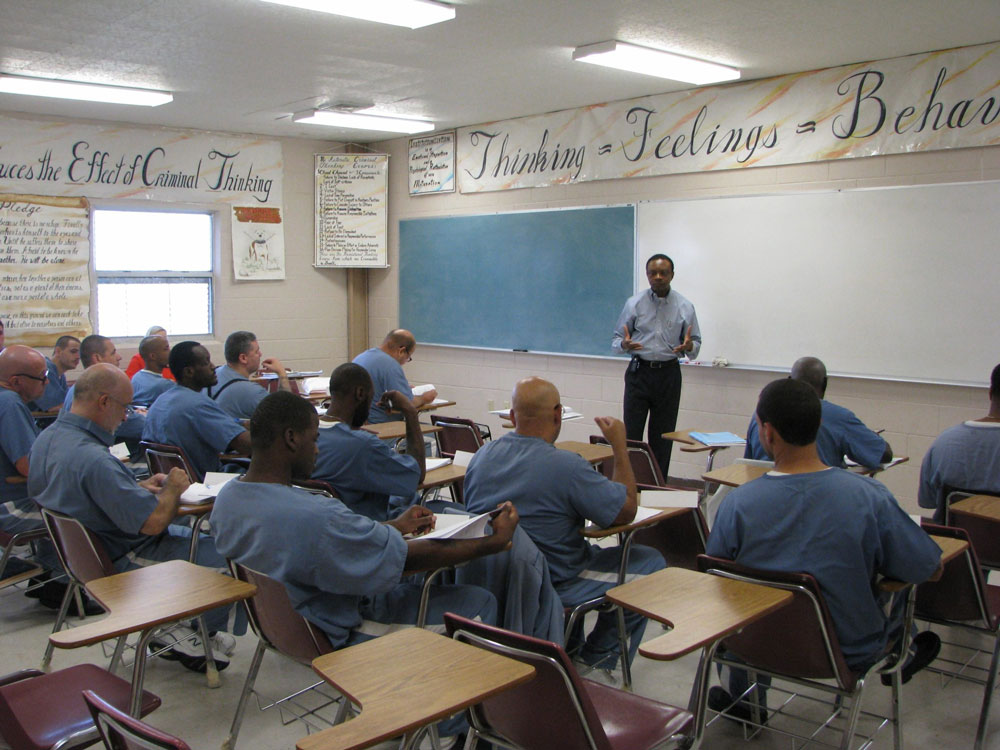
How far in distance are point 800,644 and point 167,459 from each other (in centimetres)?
305

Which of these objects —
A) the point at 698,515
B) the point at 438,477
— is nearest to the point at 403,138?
the point at 438,477

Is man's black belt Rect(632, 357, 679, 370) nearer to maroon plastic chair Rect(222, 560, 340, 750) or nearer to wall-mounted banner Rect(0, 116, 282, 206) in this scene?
maroon plastic chair Rect(222, 560, 340, 750)

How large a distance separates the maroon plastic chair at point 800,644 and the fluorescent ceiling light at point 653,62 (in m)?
3.69

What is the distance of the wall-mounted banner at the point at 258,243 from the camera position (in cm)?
856

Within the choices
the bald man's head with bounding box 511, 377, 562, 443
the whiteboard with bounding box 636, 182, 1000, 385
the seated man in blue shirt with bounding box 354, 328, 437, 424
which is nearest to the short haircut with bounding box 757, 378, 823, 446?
the bald man's head with bounding box 511, 377, 562, 443

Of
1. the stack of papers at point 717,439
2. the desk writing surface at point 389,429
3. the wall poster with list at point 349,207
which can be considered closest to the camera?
the stack of papers at point 717,439

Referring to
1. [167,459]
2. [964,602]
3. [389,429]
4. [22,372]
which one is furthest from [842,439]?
[22,372]

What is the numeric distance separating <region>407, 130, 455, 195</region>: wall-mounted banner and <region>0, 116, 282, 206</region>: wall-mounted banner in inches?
52.2

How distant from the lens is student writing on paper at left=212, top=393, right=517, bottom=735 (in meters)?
2.36

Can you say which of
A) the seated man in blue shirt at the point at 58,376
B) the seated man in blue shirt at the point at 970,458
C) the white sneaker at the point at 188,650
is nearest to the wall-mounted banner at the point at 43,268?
the seated man in blue shirt at the point at 58,376

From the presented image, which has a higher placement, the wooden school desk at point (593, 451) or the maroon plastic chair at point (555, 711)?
the wooden school desk at point (593, 451)

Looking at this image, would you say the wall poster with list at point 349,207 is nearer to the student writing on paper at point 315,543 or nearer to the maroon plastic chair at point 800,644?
the student writing on paper at point 315,543

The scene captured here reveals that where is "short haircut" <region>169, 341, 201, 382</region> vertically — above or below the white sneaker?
above

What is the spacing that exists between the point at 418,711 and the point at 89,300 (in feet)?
23.2
